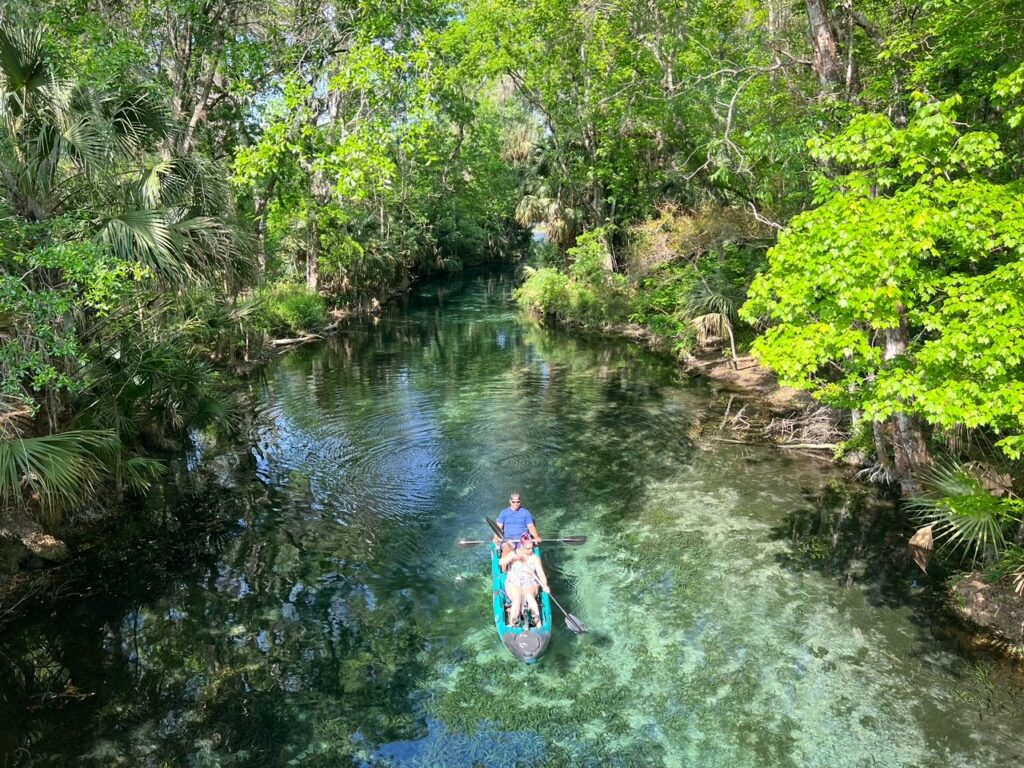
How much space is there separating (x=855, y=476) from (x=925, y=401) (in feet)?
22.1

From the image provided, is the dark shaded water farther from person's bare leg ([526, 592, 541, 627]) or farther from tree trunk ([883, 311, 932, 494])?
tree trunk ([883, 311, 932, 494])

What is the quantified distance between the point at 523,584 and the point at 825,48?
1127cm

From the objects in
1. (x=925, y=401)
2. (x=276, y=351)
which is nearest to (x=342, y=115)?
(x=276, y=351)

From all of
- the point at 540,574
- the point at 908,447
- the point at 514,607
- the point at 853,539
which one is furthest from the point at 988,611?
the point at 514,607

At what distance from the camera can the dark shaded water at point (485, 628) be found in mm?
7648

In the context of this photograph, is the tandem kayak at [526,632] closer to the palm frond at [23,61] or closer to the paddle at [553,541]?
the paddle at [553,541]

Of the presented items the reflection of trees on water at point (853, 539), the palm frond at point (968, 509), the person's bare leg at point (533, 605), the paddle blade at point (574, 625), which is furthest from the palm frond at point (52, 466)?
the palm frond at point (968, 509)

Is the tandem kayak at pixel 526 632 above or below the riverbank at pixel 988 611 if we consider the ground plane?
above

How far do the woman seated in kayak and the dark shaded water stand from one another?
1.80 ft

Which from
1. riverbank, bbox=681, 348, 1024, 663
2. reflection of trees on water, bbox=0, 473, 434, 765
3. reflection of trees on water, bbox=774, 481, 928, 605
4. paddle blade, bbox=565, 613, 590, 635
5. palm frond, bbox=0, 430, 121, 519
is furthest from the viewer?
reflection of trees on water, bbox=774, 481, 928, 605

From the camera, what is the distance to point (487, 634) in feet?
31.6

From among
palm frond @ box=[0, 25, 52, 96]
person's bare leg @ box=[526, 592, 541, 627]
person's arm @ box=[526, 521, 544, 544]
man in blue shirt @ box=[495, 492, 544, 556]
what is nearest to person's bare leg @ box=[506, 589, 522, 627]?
person's bare leg @ box=[526, 592, 541, 627]

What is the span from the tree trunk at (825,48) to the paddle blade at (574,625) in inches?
419

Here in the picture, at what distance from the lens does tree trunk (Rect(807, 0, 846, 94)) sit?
12.5 metres
